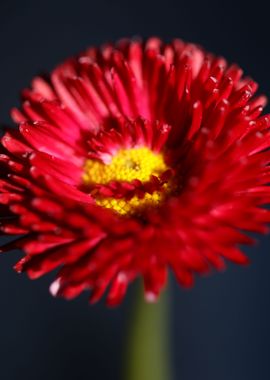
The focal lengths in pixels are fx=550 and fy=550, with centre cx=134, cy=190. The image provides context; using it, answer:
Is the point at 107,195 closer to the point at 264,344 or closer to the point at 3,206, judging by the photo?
the point at 3,206

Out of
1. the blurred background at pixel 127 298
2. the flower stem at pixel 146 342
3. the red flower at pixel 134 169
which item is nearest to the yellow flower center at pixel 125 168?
the red flower at pixel 134 169

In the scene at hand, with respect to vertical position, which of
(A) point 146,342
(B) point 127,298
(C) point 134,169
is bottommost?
(A) point 146,342

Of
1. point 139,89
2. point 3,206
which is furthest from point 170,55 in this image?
point 3,206

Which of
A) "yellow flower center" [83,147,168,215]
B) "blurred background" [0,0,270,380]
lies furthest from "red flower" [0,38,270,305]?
"blurred background" [0,0,270,380]

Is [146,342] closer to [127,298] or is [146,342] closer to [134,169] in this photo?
[134,169]

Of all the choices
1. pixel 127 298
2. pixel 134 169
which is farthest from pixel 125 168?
pixel 127 298

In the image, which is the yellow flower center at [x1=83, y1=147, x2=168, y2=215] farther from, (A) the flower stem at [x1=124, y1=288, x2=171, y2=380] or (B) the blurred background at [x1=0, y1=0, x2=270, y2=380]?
(B) the blurred background at [x1=0, y1=0, x2=270, y2=380]
